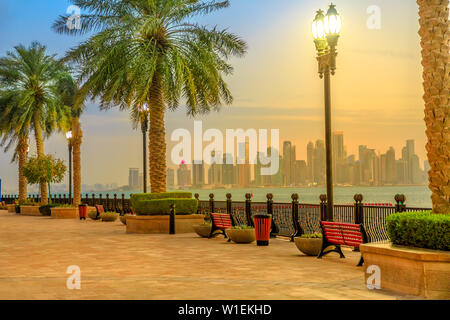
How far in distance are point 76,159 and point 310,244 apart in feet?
93.1

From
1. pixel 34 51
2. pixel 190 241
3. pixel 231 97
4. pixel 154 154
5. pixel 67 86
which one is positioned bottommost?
pixel 190 241

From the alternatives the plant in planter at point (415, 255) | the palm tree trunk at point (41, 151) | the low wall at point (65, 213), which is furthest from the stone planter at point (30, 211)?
the plant in planter at point (415, 255)

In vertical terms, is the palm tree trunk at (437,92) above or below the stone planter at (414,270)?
above

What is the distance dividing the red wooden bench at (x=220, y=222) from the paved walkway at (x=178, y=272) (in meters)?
0.69

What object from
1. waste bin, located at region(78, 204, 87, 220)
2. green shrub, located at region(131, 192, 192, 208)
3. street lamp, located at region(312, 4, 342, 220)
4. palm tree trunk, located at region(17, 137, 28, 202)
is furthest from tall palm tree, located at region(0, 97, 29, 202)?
street lamp, located at region(312, 4, 342, 220)

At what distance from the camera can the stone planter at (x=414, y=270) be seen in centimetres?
764

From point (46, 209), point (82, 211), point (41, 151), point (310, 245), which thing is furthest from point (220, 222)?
point (41, 151)

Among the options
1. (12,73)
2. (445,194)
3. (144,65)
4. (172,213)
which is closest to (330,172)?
(445,194)

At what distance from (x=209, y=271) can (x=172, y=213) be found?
984 centimetres

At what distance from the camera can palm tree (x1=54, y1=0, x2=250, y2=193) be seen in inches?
842

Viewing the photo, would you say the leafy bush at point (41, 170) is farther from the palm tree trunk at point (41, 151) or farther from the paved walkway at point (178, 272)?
the paved walkway at point (178, 272)

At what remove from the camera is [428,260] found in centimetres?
773

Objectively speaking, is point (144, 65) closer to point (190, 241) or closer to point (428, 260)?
point (190, 241)
